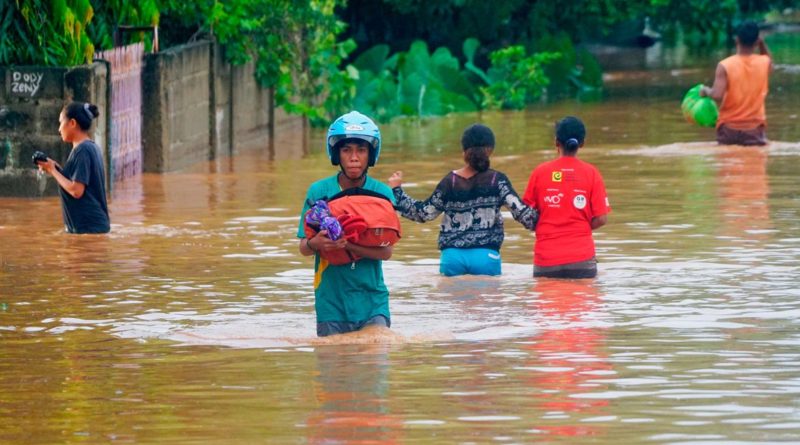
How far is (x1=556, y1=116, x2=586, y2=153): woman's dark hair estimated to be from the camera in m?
12.5

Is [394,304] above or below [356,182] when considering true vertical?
below

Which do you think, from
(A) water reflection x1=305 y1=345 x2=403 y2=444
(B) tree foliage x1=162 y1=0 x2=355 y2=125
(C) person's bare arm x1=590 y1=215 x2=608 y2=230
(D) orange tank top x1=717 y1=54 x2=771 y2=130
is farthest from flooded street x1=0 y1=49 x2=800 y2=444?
(B) tree foliage x1=162 y1=0 x2=355 y2=125

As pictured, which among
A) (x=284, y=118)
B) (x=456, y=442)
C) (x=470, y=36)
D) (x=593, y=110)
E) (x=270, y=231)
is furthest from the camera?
(x=470, y=36)

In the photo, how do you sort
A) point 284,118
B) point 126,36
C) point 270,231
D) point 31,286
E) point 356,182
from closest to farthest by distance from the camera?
point 356,182 < point 31,286 < point 270,231 < point 126,36 < point 284,118

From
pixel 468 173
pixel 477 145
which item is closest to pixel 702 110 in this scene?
pixel 468 173

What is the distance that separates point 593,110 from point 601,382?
921 inches

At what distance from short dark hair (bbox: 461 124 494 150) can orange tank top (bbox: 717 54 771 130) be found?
10.5 metres

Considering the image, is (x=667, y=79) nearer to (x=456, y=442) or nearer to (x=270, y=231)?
(x=270, y=231)

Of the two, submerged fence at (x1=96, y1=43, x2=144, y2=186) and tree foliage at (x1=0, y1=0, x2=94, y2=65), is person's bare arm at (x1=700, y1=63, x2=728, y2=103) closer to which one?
submerged fence at (x1=96, y1=43, x2=144, y2=186)

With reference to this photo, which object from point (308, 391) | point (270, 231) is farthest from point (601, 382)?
point (270, 231)

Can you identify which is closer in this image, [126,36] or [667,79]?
[126,36]

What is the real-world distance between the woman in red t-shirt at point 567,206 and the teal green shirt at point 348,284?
300 cm

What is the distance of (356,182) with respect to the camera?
9656 mm

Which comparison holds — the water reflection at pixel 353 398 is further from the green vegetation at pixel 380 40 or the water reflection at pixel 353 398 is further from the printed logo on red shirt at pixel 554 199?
the green vegetation at pixel 380 40
